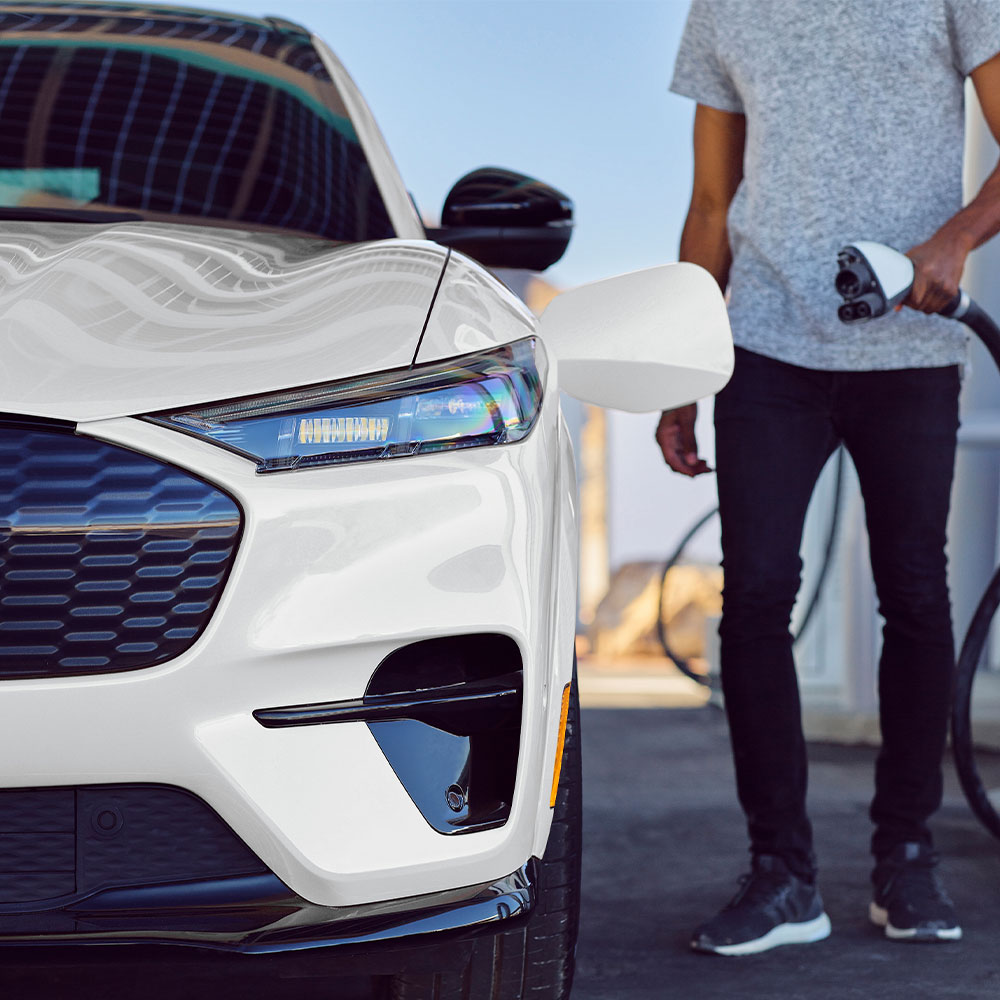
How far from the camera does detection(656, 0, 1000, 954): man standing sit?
2186 mm

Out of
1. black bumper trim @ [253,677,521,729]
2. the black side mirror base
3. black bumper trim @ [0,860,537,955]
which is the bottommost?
black bumper trim @ [0,860,537,955]

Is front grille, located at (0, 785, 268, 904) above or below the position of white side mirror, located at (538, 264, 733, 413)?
below

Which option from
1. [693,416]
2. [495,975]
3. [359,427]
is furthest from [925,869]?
[359,427]

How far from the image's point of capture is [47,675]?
4.03 feet

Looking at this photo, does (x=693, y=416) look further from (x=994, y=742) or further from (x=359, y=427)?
(x=994, y=742)

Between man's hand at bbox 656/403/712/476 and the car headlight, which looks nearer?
the car headlight

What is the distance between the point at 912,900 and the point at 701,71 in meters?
1.42

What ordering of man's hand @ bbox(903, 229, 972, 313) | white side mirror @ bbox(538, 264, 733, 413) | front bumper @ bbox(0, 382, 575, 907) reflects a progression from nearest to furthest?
front bumper @ bbox(0, 382, 575, 907), white side mirror @ bbox(538, 264, 733, 413), man's hand @ bbox(903, 229, 972, 313)

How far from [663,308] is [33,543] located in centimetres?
77

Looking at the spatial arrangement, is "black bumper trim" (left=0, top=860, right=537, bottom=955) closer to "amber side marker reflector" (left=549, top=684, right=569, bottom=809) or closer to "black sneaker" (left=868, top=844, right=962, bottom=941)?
"amber side marker reflector" (left=549, top=684, right=569, bottom=809)

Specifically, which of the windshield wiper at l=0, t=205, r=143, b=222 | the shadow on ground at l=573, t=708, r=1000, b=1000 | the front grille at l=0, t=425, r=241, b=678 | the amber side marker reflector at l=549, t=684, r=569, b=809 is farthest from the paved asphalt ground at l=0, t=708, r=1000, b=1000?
the windshield wiper at l=0, t=205, r=143, b=222

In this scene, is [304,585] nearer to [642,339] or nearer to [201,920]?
[201,920]

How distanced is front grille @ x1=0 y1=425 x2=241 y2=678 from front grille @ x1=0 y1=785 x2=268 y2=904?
0.13m

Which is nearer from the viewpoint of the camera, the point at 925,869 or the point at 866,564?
the point at 925,869
